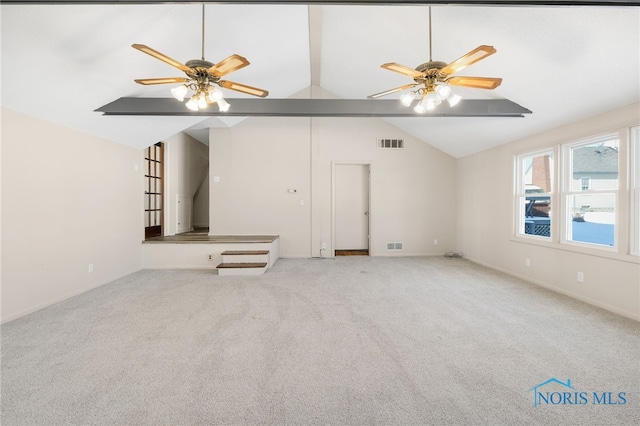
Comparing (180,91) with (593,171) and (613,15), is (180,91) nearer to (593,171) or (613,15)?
(613,15)

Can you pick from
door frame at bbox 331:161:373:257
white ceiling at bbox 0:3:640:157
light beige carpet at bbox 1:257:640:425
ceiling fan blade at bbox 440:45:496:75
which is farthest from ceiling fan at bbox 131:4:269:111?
door frame at bbox 331:161:373:257

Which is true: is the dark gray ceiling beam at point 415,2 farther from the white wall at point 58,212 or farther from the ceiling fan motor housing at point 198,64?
the white wall at point 58,212

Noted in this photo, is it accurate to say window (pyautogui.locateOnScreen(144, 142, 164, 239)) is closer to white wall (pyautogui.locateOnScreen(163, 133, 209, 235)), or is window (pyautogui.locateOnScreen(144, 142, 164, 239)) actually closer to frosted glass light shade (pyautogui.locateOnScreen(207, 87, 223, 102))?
white wall (pyautogui.locateOnScreen(163, 133, 209, 235))

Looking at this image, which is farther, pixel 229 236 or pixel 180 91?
pixel 229 236

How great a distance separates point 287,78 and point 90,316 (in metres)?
4.66

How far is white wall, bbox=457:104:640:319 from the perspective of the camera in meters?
3.03

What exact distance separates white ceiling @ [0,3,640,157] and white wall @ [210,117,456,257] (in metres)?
1.64

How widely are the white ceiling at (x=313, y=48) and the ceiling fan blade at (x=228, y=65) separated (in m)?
0.78

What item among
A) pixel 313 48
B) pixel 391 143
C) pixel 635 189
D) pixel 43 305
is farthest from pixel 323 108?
pixel 43 305

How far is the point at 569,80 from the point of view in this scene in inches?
118

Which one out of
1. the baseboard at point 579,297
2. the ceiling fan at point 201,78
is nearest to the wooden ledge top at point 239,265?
the ceiling fan at point 201,78

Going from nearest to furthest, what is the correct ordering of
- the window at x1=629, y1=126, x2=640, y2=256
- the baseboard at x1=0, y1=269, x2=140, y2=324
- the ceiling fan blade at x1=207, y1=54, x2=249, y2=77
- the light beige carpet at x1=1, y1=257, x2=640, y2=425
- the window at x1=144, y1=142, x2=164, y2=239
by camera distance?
the light beige carpet at x1=1, y1=257, x2=640, y2=425
the ceiling fan blade at x1=207, y1=54, x2=249, y2=77
the baseboard at x1=0, y1=269, x2=140, y2=324
the window at x1=629, y1=126, x2=640, y2=256
the window at x1=144, y1=142, x2=164, y2=239

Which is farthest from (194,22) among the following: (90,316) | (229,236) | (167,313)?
(229,236)

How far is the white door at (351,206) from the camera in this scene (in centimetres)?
654
